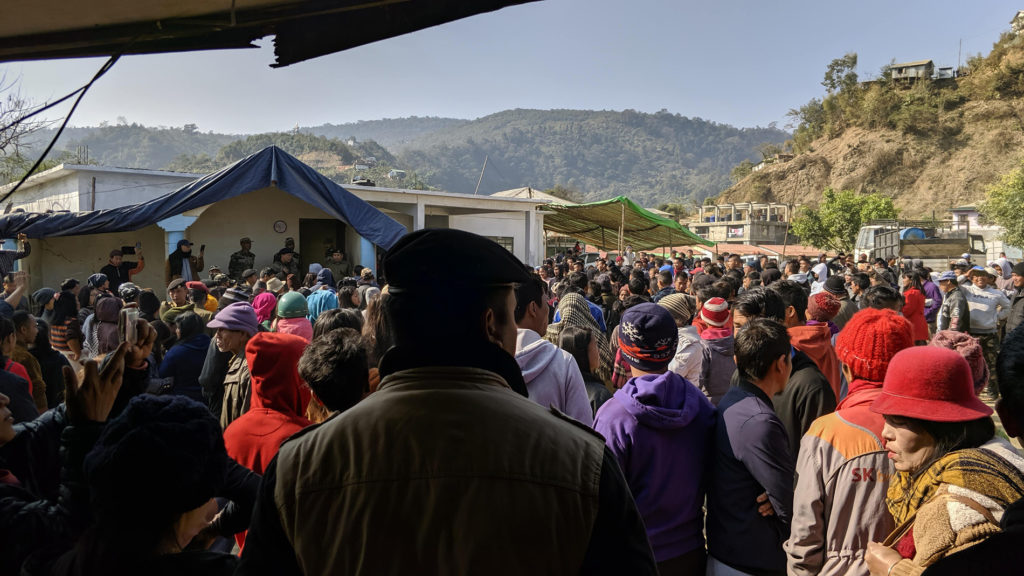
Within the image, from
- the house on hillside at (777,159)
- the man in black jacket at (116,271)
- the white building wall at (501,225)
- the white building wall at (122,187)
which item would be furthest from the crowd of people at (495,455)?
the house on hillside at (777,159)

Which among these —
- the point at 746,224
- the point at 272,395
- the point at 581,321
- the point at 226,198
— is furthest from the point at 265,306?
the point at 746,224

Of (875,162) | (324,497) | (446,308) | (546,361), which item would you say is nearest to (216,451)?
(324,497)

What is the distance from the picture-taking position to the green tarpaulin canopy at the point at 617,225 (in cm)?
1753

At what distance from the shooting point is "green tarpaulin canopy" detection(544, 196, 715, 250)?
57.5ft

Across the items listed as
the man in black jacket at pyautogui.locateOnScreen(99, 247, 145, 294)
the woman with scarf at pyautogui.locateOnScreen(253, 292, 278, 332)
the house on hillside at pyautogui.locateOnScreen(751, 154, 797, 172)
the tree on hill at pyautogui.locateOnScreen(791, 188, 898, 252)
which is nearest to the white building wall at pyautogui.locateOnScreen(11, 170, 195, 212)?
the man in black jacket at pyautogui.locateOnScreen(99, 247, 145, 294)

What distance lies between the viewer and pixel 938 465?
1612mm

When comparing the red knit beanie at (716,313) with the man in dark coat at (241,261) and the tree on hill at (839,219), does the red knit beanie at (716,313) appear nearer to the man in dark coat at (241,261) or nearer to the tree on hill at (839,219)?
the man in dark coat at (241,261)

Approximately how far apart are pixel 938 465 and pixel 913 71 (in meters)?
102

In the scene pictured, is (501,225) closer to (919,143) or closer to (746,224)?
(746,224)

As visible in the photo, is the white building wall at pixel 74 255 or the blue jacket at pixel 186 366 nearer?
the blue jacket at pixel 186 366

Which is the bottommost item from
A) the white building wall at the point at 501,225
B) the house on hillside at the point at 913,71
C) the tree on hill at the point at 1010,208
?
the white building wall at the point at 501,225

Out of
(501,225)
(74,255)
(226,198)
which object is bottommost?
(74,255)

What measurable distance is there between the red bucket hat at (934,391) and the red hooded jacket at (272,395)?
224cm

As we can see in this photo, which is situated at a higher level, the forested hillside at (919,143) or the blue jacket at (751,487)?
the forested hillside at (919,143)
